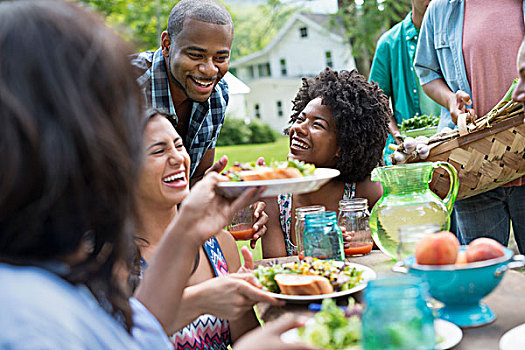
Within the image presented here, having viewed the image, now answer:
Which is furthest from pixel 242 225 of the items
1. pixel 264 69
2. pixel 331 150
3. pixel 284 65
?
pixel 264 69

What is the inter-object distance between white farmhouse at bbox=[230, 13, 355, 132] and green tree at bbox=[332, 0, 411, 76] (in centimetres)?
2663

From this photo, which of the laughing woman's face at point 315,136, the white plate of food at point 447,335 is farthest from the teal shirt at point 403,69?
the white plate of food at point 447,335

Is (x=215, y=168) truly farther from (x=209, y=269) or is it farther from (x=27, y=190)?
(x=27, y=190)

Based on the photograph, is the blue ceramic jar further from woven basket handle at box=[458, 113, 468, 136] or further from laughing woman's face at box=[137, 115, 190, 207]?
woven basket handle at box=[458, 113, 468, 136]

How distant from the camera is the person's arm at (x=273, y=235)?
10.0 feet

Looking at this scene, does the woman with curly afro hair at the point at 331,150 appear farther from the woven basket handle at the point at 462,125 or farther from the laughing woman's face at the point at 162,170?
the laughing woman's face at the point at 162,170

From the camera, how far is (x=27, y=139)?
103 centimetres

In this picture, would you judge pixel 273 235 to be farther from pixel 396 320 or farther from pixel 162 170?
pixel 396 320

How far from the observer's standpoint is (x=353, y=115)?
3150 mm

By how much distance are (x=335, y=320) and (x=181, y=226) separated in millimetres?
581

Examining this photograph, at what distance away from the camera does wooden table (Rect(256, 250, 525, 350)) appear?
1.48m

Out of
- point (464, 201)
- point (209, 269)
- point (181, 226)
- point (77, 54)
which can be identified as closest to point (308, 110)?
point (464, 201)

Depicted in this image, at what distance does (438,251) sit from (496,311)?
1.00ft

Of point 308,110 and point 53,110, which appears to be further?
point 308,110
